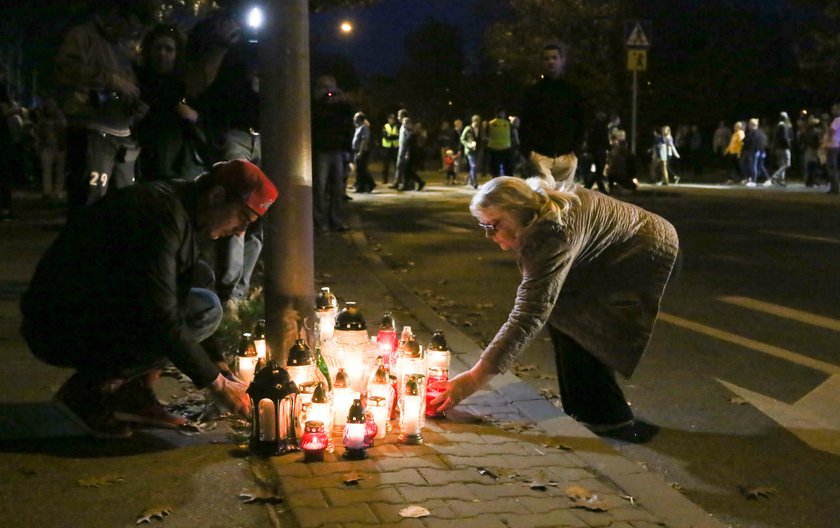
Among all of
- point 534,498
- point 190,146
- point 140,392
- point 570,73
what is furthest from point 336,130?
point 570,73

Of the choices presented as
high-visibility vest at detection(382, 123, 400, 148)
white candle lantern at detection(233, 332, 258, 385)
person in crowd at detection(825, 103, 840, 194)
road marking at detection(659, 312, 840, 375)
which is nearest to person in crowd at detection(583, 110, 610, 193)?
person in crowd at detection(825, 103, 840, 194)

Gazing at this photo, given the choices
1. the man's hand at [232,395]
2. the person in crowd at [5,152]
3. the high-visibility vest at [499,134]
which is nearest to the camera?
the man's hand at [232,395]

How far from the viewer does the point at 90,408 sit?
4.82 meters

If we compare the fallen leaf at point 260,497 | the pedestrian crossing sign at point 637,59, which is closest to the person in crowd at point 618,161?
the pedestrian crossing sign at point 637,59

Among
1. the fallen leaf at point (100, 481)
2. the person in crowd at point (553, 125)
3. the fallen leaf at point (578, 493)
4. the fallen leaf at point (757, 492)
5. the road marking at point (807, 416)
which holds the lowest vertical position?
the fallen leaf at point (757, 492)

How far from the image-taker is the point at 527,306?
16.0ft

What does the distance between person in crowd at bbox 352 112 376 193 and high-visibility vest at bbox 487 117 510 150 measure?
114 inches

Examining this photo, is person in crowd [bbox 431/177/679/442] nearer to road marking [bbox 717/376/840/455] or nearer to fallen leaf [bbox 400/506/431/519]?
road marking [bbox 717/376/840/455]

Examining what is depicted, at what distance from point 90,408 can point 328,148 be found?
10.00m

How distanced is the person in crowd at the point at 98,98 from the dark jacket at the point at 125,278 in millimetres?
2640

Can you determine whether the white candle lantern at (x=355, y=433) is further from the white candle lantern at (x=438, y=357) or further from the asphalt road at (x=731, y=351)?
the asphalt road at (x=731, y=351)

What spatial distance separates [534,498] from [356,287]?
5.79m

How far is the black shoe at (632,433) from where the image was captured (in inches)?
211

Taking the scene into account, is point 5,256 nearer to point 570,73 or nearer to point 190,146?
point 190,146
